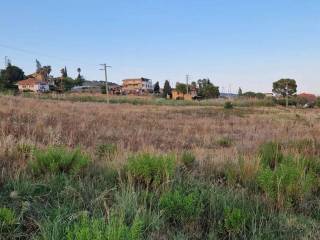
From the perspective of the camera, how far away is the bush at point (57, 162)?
5055 millimetres

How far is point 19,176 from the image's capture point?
15.4 ft

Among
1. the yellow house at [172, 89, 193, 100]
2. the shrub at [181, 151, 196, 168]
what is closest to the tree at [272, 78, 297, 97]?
the yellow house at [172, 89, 193, 100]

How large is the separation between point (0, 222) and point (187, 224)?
1.70 metres

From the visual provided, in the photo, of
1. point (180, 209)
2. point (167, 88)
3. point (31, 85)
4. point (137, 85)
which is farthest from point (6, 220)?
point (137, 85)

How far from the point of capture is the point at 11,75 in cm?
10775

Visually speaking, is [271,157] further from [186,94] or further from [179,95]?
[179,95]

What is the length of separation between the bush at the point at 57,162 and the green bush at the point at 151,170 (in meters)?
0.71

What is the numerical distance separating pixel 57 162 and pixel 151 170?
130 centimetres

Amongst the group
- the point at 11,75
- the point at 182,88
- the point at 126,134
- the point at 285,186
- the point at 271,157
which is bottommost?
the point at 126,134

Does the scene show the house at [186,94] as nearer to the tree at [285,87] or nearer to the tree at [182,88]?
the tree at [182,88]

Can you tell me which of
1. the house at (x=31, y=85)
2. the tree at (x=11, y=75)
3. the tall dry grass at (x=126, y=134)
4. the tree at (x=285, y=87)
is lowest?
the tall dry grass at (x=126, y=134)

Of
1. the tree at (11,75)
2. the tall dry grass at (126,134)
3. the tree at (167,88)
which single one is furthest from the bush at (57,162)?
the tree at (167,88)

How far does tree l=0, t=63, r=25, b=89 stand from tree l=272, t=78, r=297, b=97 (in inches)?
2832

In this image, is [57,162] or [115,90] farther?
[115,90]
